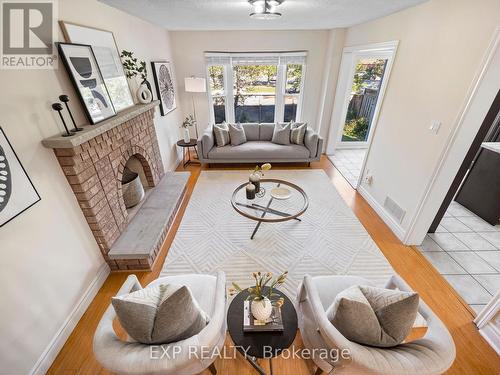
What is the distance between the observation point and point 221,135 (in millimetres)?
4266

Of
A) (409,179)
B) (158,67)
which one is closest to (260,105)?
(158,67)

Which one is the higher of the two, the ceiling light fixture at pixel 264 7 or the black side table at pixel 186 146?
the ceiling light fixture at pixel 264 7

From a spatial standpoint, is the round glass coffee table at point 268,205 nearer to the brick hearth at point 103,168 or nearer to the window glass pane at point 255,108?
the brick hearth at point 103,168

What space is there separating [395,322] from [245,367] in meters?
1.09

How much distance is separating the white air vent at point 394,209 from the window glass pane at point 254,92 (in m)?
3.32

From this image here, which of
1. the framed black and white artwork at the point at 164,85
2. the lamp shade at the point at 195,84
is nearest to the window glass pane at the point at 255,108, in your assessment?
the lamp shade at the point at 195,84

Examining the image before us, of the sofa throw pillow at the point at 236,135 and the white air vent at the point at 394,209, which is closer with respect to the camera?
the white air vent at the point at 394,209

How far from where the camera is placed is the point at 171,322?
102 centimetres

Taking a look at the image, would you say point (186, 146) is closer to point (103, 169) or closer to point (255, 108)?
point (255, 108)

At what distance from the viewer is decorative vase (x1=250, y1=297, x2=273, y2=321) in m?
1.28

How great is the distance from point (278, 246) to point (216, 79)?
4008mm

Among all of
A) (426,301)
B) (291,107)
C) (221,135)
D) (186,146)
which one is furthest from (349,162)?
(186,146)

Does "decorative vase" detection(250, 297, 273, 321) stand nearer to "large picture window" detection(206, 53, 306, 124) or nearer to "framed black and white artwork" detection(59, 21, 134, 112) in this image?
"framed black and white artwork" detection(59, 21, 134, 112)

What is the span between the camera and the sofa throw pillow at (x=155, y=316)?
3.27 feet
